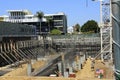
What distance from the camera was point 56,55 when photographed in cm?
4306

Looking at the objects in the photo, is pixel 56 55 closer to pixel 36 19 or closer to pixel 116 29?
pixel 116 29

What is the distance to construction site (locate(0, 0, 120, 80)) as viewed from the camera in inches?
1075

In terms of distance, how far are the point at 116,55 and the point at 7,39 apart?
49846 mm

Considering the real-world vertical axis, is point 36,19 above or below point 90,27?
above

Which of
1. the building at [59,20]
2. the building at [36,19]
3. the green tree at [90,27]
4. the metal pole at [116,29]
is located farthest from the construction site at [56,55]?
the building at [59,20]

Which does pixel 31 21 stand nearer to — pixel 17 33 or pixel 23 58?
pixel 17 33

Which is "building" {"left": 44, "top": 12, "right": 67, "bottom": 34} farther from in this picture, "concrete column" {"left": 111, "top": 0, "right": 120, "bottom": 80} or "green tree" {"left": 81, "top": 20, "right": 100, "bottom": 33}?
"concrete column" {"left": 111, "top": 0, "right": 120, "bottom": 80}

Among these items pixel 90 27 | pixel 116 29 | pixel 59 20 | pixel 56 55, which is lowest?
pixel 56 55

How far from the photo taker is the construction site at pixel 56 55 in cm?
2730

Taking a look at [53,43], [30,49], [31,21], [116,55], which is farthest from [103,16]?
[31,21]

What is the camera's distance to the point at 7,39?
51688mm

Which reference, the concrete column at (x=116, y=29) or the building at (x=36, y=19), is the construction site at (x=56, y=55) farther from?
the building at (x=36, y=19)

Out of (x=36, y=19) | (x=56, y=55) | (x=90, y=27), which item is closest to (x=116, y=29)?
(x=56, y=55)

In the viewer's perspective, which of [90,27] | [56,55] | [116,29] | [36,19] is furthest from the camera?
[36,19]
